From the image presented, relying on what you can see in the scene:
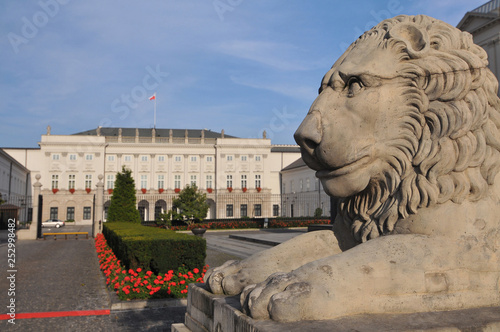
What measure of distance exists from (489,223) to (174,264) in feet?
22.1

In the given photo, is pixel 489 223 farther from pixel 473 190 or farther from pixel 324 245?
pixel 324 245

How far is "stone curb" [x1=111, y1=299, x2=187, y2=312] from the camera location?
6.39 metres

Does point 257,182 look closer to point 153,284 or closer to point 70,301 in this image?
point 153,284

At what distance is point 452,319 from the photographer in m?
1.75

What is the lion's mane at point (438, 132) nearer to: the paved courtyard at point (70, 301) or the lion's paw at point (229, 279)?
the lion's paw at point (229, 279)

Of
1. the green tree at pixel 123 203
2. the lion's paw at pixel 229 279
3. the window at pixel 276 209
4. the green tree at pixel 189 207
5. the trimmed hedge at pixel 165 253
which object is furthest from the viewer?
the window at pixel 276 209

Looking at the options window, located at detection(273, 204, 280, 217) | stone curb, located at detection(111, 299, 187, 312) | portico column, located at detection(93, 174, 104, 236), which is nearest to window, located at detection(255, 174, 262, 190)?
window, located at detection(273, 204, 280, 217)

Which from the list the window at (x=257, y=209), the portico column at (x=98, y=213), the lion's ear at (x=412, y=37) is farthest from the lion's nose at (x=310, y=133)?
the window at (x=257, y=209)

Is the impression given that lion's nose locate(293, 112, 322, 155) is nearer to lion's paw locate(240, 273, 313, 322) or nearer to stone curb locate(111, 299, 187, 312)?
lion's paw locate(240, 273, 313, 322)

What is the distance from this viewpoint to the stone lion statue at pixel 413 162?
1868 mm

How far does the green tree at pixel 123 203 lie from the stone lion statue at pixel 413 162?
73.6 feet

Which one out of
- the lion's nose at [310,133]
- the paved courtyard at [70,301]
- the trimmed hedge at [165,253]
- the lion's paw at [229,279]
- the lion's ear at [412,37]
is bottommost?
the paved courtyard at [70,301]

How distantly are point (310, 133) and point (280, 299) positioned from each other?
2.59 ft

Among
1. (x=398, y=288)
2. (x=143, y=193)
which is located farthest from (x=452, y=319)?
(x=143, y=193)
